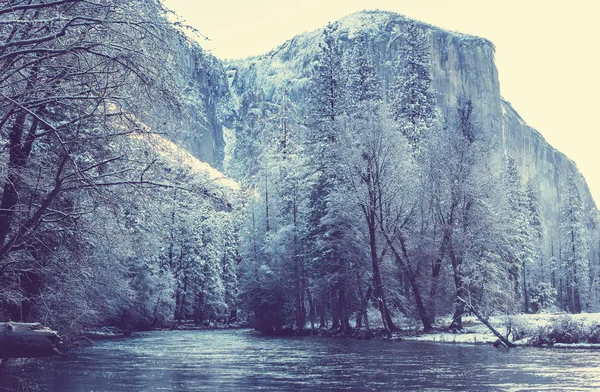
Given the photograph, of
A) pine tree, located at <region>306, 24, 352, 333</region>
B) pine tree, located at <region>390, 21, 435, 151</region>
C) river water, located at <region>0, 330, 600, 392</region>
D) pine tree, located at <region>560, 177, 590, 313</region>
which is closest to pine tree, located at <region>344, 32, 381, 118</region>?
pine tree, located at <region>306, 24, 352, 333</region>

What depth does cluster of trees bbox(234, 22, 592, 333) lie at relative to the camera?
109 feet

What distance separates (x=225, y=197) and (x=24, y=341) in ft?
9.86

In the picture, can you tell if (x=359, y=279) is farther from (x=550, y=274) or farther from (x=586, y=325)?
(x=550, y=274)

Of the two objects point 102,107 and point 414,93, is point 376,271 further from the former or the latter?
point 102,107

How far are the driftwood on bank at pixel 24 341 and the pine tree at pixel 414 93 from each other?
39504 millimetres

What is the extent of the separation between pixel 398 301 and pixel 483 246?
567 centimetres

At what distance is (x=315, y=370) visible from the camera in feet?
58.2

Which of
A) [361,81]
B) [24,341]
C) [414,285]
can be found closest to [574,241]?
[361,81]

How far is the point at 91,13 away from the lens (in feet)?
25.1

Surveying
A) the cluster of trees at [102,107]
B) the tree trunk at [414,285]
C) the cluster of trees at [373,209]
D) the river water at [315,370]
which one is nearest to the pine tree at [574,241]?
the cluster of trees at [373,209]

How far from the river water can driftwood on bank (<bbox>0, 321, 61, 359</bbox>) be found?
194 inches

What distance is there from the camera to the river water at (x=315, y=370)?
45.5 ft

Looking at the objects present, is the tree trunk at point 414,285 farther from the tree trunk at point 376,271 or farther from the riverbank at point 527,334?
the tree trunk at point 376,271

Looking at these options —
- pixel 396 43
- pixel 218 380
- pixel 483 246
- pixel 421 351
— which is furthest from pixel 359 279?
pixel 396 43
